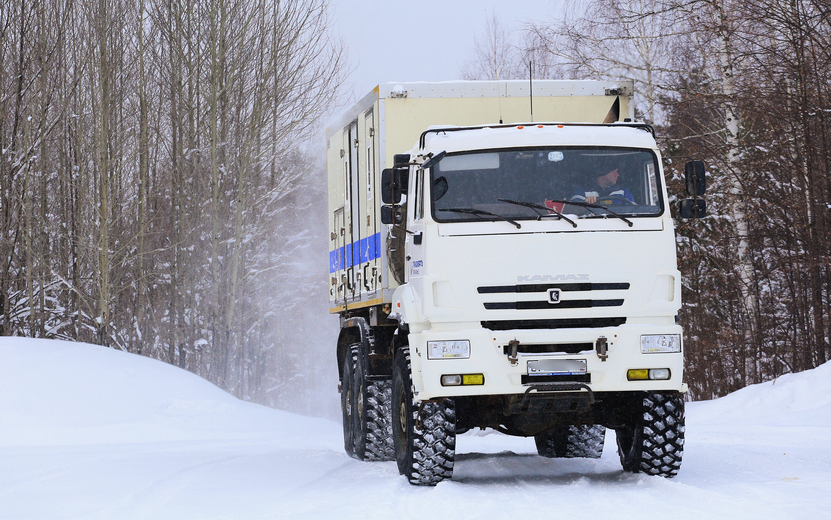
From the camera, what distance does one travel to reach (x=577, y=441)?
11141 millimetres

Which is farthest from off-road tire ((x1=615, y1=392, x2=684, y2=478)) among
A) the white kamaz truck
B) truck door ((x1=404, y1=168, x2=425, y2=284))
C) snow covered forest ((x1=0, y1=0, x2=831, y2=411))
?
snow covered forest ((x1=0, y1=0, x2=831, y2=411))

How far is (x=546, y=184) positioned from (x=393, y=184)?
129cm

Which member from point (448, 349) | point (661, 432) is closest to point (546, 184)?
point (448, 349)

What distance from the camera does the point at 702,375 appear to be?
77.7 feet

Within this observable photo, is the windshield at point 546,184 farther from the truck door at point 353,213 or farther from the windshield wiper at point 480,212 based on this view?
the truck door at point 353,213

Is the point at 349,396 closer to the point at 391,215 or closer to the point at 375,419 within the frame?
the point at 375,419

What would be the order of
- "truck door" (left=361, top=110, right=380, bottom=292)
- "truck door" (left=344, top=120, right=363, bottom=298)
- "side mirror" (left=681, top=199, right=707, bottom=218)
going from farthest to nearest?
"truck door" (left=344, top=120, right=363, bottom=298) → "truck door" (left=361, top=110, right=380, bottom=292) → "side mirror" (left=681, top=199, right=707, bottom=218)

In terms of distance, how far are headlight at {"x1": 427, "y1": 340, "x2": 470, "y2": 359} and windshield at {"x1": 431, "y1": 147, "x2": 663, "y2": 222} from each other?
0.98 metres

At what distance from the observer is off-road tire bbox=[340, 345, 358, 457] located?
12.0m

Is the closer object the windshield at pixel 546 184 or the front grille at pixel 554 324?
the front grille at pixel 554 324

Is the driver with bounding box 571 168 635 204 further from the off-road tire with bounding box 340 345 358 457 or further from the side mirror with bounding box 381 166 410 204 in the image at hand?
the off-road tire with bounding box 340 345 358 457

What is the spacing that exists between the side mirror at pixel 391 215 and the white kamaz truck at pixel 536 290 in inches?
0.5

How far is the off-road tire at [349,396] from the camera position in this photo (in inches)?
472

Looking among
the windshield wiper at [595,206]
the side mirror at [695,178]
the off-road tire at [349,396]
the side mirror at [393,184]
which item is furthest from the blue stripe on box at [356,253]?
the side mirror at [695,178]
